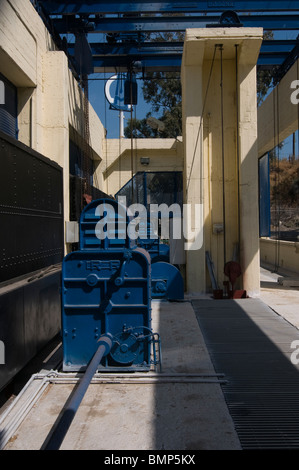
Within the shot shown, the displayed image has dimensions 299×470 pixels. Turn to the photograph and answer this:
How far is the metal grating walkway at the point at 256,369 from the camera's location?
3.16 meters

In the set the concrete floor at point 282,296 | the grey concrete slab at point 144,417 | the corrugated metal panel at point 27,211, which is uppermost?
the corrugated metal panel at point 27,211

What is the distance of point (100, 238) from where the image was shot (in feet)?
16.0

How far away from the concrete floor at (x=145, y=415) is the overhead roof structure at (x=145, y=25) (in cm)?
816

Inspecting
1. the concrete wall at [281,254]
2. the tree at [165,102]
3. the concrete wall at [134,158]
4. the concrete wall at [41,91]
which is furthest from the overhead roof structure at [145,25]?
the tree at [165,102]

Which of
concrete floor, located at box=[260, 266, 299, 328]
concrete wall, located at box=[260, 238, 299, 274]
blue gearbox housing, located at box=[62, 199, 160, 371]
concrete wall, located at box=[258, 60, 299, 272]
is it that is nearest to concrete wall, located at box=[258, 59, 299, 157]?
concrete wall, located at box=[258, 60, 299, 272]

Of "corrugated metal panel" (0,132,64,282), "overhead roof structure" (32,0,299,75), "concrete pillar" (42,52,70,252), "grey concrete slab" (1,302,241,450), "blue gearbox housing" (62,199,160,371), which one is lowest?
"grey concrete slab" (1,302,241,450)

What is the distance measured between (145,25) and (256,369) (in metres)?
8.96

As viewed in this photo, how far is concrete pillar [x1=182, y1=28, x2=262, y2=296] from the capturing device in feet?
29.3

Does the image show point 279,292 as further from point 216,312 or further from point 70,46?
point 70,46

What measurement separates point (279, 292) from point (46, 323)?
19.3 feet

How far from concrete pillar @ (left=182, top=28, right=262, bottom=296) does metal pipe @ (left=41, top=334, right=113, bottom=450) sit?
516 centimetres

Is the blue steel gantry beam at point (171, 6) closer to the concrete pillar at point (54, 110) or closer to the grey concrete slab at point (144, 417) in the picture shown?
the concrete pillar at point (54, 110)

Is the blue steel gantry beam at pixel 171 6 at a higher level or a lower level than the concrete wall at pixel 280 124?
higher

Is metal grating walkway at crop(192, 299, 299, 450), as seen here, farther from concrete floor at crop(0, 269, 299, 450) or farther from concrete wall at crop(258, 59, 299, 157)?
concrete wall at crop(258, 59, 299, 157)
